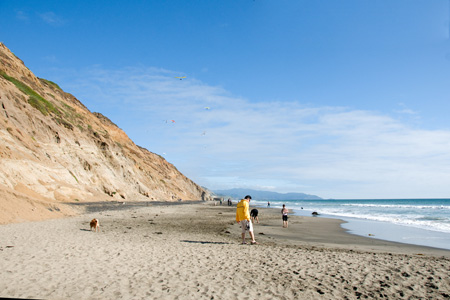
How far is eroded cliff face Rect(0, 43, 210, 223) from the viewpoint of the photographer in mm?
20125

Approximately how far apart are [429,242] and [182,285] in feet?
45.7

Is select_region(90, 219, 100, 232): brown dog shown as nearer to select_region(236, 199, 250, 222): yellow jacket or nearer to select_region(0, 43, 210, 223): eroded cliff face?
select_region(0, 43, 210, 223): eroded cliff face

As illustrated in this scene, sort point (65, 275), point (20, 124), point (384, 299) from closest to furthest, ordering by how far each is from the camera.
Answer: point (384, 299)
point (65, 275)
point (20, 124)

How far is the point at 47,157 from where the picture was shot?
31.6 metres

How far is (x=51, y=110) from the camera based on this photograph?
4116cm

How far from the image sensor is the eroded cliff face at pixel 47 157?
2012cm

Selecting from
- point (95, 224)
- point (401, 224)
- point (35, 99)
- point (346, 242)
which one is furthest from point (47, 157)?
point (401, 224)

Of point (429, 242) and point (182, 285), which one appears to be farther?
point (429, 242)

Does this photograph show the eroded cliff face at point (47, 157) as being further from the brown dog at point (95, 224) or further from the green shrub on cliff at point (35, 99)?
the brown dog at point (95, 224)

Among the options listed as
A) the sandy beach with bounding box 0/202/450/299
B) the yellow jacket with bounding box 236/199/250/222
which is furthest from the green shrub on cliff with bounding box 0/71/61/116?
the yellow jacket with bounding box 236/199/250/222

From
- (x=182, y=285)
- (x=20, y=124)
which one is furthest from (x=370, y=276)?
(x=20, y=124)

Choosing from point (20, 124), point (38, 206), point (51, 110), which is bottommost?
point (38, 206)

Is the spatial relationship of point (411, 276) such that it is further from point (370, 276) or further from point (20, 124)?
point (20, 124)

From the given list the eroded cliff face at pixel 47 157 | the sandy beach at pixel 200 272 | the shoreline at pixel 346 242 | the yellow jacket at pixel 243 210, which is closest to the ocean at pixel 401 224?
the shoreline at pixel 346 242
